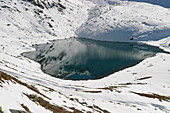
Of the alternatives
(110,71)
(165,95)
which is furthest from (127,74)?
(165,95)

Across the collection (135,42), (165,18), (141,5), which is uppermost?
(141,5)

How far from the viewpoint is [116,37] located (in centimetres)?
13650

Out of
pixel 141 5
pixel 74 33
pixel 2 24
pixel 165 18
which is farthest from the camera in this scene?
pixel 141 5

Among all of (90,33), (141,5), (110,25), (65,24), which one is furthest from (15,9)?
(141,5)

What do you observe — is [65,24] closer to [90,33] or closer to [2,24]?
[90,33]

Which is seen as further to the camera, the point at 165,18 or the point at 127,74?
the point at 165,18

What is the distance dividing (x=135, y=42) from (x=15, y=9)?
118 metres

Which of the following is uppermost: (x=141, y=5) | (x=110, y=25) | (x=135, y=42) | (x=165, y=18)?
(x=141, y=5)

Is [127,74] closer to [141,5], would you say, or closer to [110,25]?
[110,25]

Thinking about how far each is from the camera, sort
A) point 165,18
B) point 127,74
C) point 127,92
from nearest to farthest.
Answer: point 127,92 → point 127,74 → point 165,18

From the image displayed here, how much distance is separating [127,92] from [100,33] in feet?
391

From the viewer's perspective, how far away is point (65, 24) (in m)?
170

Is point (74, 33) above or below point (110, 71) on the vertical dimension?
above

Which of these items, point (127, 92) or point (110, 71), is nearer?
point (127, 92)
